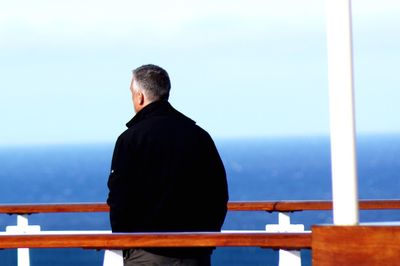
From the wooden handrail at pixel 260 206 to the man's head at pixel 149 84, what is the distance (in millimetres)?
1325

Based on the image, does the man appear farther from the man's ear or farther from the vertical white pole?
the vertical white pole

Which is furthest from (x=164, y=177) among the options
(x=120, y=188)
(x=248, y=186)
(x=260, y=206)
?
(x=248, y=186)

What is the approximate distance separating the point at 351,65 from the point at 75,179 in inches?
4430

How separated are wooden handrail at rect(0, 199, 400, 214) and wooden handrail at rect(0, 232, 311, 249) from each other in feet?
5.47

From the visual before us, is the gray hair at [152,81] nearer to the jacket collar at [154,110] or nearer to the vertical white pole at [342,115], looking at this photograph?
the jacket collar at [154,110]

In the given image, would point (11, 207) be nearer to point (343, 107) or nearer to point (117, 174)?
point (117, 174)

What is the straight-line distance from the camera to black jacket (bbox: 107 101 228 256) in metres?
5.62

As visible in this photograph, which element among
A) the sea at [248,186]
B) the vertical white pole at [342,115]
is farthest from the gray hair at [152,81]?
the sea at [248,186]

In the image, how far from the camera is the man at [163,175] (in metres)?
5.61

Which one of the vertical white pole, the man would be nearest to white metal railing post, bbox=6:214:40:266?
the man

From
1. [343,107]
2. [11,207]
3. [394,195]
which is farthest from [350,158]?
[394,195]

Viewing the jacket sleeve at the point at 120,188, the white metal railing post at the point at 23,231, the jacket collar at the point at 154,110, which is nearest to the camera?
the jacket sleeve at the point at 120,188

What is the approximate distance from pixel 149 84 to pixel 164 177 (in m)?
0.38

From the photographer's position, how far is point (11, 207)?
7.34 metres
